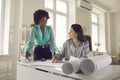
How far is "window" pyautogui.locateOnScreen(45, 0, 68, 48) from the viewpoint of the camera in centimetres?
503

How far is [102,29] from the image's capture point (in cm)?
756

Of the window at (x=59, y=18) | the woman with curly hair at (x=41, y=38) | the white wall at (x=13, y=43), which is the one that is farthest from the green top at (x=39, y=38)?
the window at (x=59, y=18)

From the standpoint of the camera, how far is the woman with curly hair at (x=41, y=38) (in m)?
1.85

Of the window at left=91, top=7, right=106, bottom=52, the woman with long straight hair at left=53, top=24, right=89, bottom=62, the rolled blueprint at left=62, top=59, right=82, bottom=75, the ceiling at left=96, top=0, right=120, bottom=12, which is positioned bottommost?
the rolled blueprint at left=62, top=59, right=82, bottom=75

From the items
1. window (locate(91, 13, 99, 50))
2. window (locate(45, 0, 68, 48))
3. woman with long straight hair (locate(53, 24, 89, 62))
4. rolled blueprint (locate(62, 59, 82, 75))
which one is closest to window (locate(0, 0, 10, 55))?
window (locate(45, 0, 68, 48))

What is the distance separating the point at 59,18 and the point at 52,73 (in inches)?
175

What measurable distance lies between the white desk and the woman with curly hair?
0.48 m

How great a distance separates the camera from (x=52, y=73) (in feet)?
3.31

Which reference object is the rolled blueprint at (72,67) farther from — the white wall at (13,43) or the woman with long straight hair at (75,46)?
the white wall at (13,43)

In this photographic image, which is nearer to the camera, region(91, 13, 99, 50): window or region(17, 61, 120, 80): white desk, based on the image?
region(17, 61, 120, 80): white desk

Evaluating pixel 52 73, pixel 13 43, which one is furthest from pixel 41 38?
pixel 13 43

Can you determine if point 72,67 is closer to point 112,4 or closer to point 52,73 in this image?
point 52,73

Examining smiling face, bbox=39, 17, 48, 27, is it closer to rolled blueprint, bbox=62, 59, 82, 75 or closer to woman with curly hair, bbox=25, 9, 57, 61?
woman with curly hair, bbox=25, 9, 57, 61

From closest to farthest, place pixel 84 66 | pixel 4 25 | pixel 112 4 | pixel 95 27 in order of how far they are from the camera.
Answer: pixel 84 66
pixel 4 25
pixel 112 4
pixel 95 27
